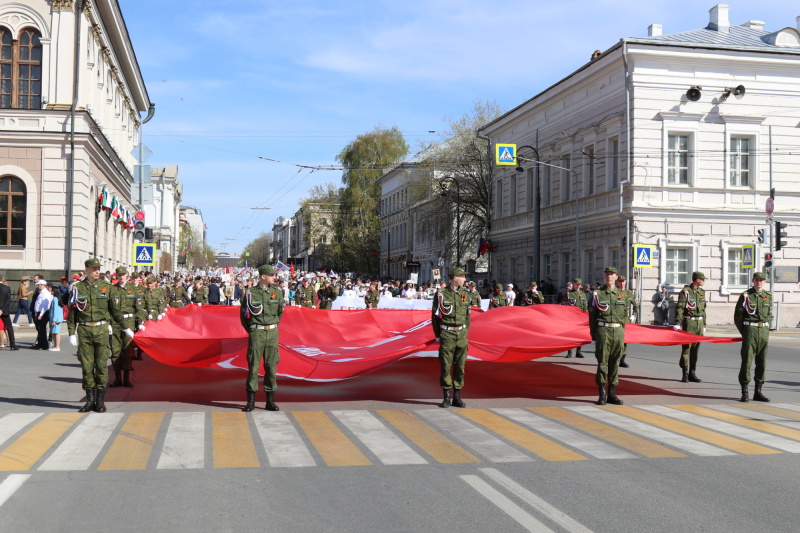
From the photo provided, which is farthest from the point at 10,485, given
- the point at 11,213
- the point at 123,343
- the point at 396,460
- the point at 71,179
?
the point at 11,213

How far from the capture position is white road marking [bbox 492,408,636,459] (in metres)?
8.78

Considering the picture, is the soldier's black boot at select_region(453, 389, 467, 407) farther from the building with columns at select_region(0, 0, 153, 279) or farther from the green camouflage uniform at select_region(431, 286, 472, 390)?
the building with columns at select_region(0, 0, 153, 279)

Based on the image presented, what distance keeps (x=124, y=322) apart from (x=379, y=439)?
6435 millimetres

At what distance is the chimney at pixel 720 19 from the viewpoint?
40.5 m

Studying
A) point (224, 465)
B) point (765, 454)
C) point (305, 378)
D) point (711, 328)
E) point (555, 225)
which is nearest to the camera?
point (224, 465)

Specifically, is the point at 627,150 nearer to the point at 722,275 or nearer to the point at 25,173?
the point at 722,275

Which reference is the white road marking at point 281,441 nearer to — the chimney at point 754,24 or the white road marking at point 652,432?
the white road marking at point 652,432

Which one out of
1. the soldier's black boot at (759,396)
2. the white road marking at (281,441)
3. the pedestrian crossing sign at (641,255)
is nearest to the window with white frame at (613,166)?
the pedestrian crossing sign at (641,255)

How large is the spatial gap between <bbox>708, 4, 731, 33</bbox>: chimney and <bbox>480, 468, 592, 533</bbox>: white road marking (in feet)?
124

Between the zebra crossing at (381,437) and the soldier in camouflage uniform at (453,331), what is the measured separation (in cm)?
54

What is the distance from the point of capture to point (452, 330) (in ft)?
40.4

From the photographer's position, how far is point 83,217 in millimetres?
33250

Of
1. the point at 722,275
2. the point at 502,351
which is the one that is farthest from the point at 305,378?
the point at 722,275

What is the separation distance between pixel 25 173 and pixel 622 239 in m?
23.7
